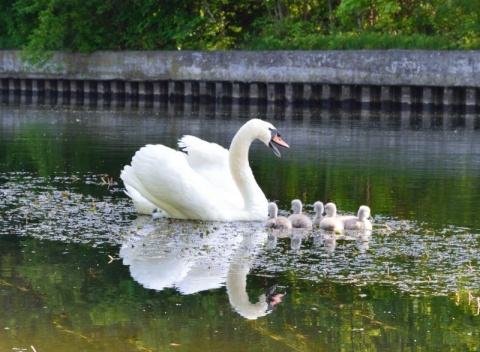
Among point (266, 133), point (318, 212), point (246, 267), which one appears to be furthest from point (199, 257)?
point (266, 133)

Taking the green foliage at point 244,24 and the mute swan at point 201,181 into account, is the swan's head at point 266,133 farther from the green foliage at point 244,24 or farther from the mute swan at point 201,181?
the green foliage at point 244,24

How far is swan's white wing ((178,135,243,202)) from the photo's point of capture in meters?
15.0

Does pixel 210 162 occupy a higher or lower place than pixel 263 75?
higher

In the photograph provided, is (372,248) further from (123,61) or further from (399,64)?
(123,61)

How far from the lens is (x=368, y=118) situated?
34531 mm

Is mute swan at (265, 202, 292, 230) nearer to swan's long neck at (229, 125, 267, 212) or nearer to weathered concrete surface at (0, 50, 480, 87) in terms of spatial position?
swan's long neck at (229, 125, 267, 212)

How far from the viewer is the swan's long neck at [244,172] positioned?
567 inches

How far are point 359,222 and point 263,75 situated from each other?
2769 cm

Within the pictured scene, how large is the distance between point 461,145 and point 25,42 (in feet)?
105

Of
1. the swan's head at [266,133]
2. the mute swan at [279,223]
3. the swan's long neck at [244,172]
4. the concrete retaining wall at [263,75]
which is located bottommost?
the concrete retaining wall at [263,75]

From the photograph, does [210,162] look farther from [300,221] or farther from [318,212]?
[300,221]

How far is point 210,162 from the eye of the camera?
50.3 ft

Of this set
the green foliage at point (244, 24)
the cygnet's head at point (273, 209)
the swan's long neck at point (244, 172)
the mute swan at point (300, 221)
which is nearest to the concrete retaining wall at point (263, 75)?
the green foliage at point (244, 24)

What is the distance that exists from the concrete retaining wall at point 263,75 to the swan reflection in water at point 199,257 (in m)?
23.5
